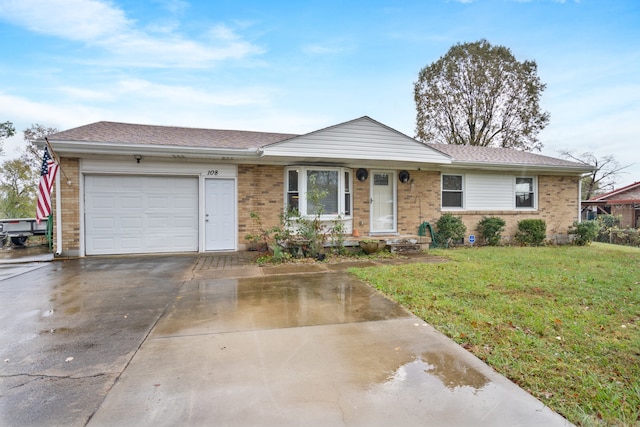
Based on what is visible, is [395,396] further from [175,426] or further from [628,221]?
[628,221]

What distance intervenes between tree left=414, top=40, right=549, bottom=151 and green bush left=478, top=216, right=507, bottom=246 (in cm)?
1453

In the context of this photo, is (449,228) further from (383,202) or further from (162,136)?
(162,136)

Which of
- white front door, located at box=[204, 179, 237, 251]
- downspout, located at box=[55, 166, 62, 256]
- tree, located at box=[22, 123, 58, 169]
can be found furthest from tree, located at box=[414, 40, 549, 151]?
tree, located at box=[22, 123, 58, 169]

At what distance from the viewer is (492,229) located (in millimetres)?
11281

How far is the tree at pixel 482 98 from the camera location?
75.5 feet

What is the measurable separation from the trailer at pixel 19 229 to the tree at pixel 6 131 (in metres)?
8.26

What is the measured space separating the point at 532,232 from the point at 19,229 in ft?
57.9

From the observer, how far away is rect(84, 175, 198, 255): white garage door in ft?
29.2

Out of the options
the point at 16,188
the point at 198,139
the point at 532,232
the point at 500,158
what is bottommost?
the point at 532,232

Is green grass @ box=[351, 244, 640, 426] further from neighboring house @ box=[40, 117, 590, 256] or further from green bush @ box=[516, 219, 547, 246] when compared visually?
green bush @ box=[516, 219, 547, 246]

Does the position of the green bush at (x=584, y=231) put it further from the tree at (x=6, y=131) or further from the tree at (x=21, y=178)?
the tree at (x=6, y=131)

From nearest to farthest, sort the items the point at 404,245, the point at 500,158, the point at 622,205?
the point at 404,245, the point at 500,158, the point at 622,205

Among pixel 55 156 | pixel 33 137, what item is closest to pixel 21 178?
pixel 33 137

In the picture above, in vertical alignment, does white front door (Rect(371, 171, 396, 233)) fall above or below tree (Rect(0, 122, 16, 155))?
below
